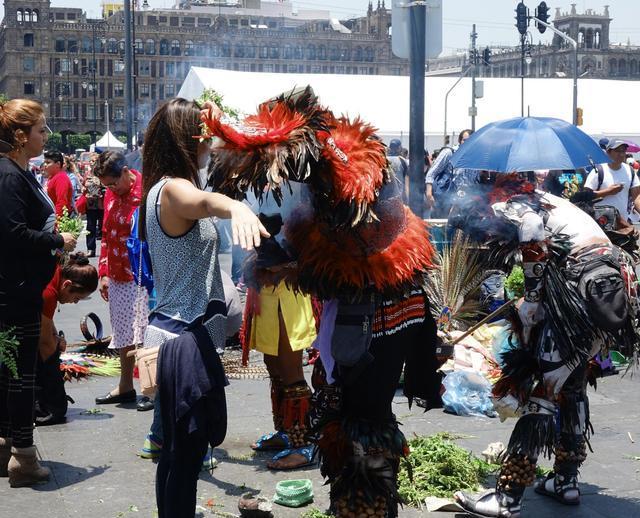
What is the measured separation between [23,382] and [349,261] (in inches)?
85.2

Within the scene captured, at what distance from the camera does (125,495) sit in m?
4.85

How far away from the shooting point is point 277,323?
547 cm

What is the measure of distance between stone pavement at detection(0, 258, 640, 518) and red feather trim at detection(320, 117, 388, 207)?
1793 mm

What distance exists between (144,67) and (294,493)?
12714cm

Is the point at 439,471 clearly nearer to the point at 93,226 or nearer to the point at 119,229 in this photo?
the point at 119,229

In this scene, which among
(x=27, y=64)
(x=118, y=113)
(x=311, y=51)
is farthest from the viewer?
(x=118, y=113)

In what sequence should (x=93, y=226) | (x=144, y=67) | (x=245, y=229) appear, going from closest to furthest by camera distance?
1. (x=245, y=229)
2. (x=93, y=226)
3. (x=144, y=67)

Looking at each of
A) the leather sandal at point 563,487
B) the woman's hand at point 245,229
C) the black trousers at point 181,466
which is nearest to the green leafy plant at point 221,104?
the woman's hand at point 245,229

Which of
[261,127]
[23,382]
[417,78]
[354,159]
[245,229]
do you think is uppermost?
[417,78]

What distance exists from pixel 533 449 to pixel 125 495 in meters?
2.04

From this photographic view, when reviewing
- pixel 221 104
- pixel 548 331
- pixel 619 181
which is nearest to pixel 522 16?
pixel 619 181

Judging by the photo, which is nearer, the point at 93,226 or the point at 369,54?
the point at 93,226

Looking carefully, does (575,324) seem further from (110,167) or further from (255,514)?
(110,167)

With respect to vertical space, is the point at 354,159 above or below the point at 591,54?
below
